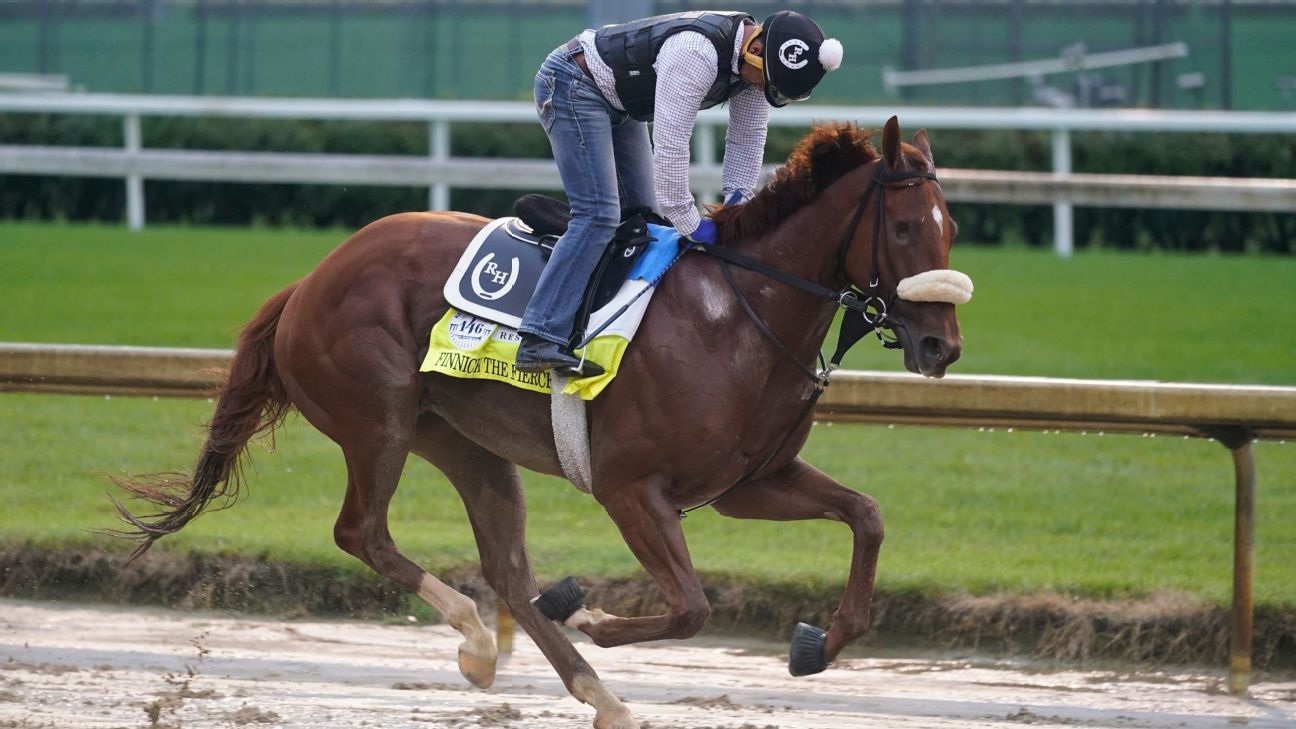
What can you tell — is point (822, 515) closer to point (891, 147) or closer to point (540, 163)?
point (891, 147)

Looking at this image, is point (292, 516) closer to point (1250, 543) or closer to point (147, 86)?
point (1250, 543)

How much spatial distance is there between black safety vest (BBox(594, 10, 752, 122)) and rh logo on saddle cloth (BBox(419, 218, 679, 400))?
1.34 ft

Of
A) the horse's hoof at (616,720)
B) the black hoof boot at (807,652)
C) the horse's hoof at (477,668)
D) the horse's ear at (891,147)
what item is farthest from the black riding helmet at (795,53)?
the horse's hoof at (477,668)

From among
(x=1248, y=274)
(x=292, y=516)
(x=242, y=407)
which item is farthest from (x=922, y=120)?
(x=242, y=407)

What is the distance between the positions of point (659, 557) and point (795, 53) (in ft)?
4.83

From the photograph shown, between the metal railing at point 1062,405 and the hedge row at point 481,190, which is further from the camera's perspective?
the hedge row at point 481,190

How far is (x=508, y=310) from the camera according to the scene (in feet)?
16.4

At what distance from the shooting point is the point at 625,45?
4.93 metres

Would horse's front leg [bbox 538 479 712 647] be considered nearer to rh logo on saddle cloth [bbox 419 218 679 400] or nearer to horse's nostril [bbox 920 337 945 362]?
rh logo on saddle cloth [bbox 419 218 679 400]

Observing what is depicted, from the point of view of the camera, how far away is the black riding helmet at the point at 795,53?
4.60 metres

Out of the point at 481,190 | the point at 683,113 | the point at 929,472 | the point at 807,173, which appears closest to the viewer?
the point at 683,113

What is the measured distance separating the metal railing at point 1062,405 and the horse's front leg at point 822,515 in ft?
3.61

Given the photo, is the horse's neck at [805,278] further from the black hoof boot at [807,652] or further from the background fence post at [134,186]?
the background fence post at [134,186]

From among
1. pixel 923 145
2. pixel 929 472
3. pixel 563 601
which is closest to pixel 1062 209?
pixel 929 472
